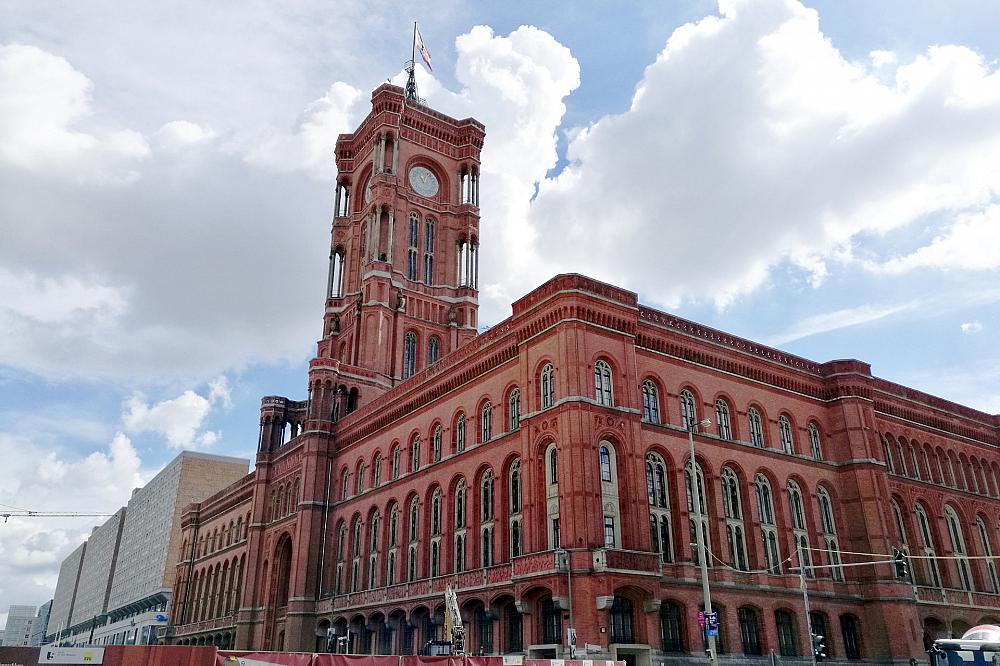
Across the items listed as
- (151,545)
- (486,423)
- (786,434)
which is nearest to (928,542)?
(786,434)

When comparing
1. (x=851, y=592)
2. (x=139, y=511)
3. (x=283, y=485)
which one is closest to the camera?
(x=851, y=592)

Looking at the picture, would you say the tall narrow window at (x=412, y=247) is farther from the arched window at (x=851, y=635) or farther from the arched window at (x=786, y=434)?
the arched window at (x=851, y=635)

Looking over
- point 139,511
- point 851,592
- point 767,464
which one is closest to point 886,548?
point 851,592

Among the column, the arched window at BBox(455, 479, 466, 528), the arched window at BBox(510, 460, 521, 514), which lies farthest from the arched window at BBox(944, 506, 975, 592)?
the column

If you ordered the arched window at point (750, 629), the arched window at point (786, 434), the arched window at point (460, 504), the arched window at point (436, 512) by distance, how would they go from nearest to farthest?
the arched window at point (750, 629), the arched window at point (460, 504), the arched window at point (786, 434), the arched window at point (436, 512)

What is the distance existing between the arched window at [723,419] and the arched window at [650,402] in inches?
189

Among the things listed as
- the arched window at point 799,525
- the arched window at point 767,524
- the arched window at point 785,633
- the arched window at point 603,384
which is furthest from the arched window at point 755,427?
the arched window at point 603,384

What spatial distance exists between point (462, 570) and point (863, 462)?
27.0m

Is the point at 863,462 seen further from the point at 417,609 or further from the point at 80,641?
the point at 80,641

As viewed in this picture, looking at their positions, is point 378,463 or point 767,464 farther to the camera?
point 378,463

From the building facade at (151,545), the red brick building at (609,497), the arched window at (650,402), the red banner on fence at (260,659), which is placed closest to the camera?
the red banner on fence at (260,659)

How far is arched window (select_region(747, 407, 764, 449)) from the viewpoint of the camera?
4944cm

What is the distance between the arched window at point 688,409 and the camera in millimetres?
46812

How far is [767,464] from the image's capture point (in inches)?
1932
